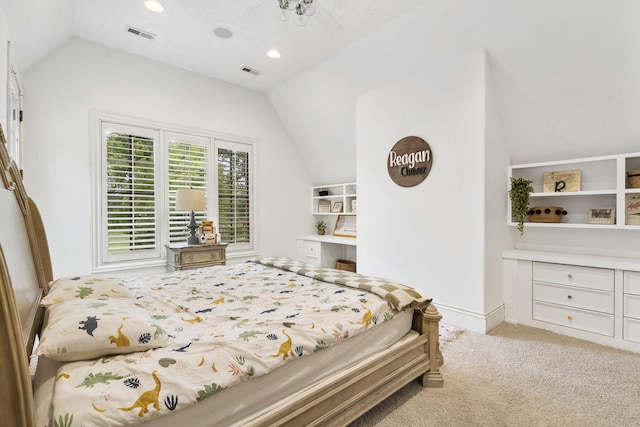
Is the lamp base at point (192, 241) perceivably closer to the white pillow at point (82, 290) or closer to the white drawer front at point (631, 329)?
the white pillow at point (82, 290)

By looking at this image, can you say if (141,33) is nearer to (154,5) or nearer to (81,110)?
(154,5)

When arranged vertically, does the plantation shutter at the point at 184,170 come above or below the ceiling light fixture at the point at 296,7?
below

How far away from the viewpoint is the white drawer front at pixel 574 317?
2.69m

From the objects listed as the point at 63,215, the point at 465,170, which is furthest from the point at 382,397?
the point at 63,215

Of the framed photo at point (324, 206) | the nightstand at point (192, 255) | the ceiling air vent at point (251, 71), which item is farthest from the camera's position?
the framed photo at point (324, 206)

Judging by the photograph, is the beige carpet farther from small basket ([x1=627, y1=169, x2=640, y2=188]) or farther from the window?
the window

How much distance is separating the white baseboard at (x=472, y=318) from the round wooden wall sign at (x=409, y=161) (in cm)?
139

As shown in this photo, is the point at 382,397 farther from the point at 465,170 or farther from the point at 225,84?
the point at 225,84

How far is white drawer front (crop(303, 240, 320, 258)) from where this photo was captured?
16.8 ft

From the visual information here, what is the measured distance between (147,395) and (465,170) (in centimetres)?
302

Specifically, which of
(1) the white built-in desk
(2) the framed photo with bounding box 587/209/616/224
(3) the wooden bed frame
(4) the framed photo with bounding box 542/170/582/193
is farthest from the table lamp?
(2) the framed photo with bounding box 587/209/616/224

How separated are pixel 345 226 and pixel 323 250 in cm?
58

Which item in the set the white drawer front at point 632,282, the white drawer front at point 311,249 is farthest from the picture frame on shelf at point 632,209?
the white drawer front at point 311,249

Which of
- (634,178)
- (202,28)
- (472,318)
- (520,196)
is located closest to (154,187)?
(202,28)
